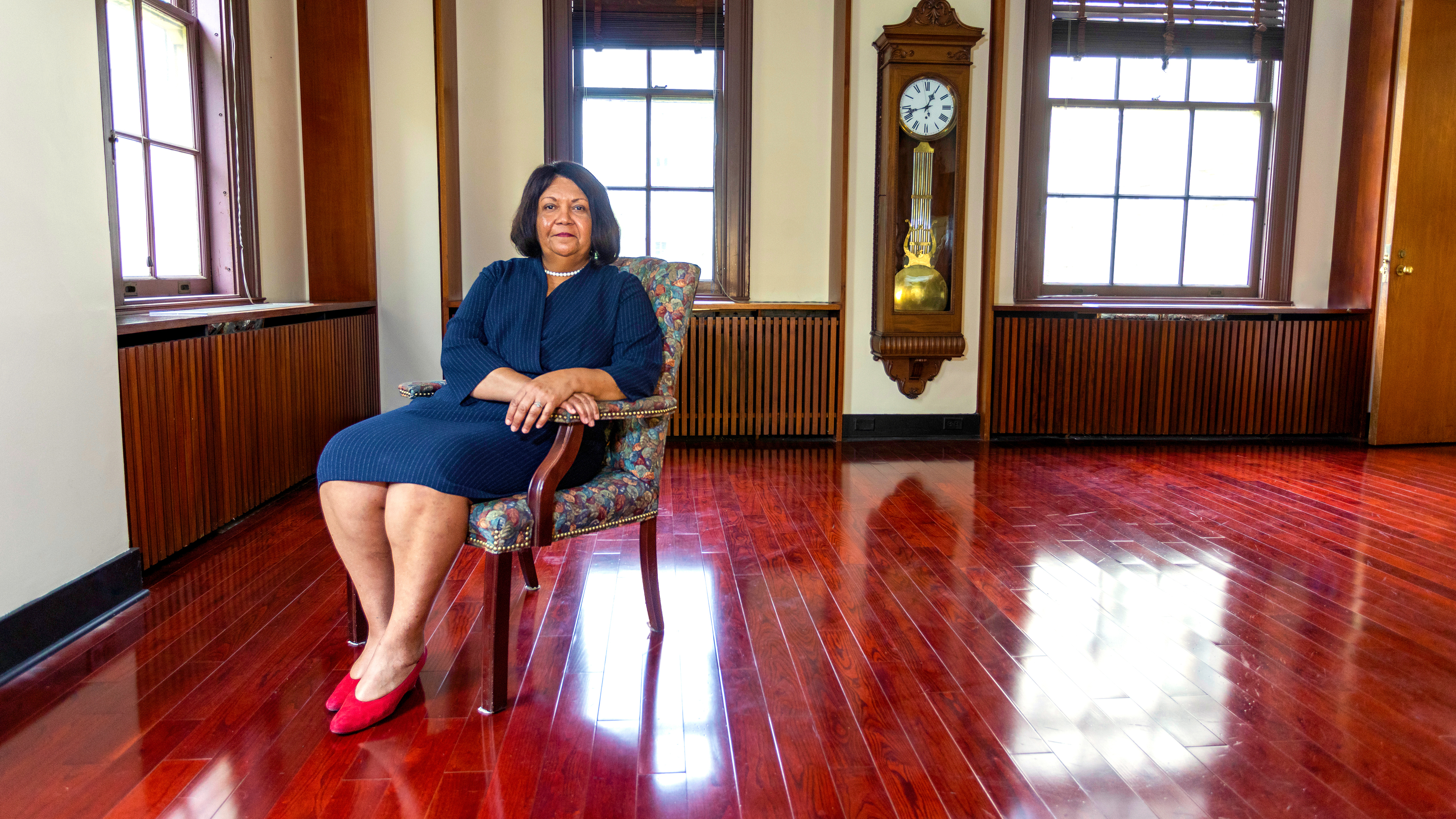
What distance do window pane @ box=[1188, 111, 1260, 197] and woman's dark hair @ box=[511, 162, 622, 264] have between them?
4.46 m

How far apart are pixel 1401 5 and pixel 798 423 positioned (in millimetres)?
3862

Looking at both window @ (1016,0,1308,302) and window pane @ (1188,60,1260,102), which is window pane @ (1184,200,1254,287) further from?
window pane @ (1188,60,1260,102)

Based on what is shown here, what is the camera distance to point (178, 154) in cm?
371

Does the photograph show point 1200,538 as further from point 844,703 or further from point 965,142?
point 965,142

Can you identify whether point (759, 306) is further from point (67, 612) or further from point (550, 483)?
point (67, 612)

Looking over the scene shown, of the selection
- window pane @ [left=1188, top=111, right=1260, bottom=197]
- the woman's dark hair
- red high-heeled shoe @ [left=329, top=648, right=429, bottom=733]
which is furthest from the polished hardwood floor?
window pane @ [left=1188, top=111, right=1260, bottom=197]

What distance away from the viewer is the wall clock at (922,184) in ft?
16.3

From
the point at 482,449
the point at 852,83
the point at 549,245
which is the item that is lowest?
the point at 482,449

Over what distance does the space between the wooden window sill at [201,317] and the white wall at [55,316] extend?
149 mm

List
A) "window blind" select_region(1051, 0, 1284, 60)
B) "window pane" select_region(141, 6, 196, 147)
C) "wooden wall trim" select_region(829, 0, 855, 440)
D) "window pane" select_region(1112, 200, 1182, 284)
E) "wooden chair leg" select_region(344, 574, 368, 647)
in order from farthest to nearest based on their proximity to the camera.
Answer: "window pane" select_region(1112, 200, 1182, 284), "window blind" select_region(1051, 0, 1284, 60), "wooden wall trim" select_region(829, 0, 855, 440), "window pane" select_region(141, 6, 196, 147), "wooden chair leg" select_region(344, 574, 368, 647)

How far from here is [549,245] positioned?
2.41m

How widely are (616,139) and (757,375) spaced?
154 cm

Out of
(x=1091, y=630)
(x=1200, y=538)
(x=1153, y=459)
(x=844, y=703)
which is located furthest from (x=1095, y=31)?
(x=844, y=703)

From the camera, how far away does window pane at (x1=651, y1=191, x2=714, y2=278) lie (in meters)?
5.48
